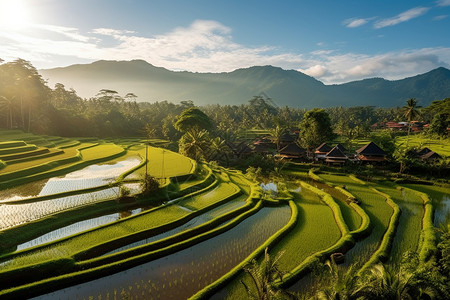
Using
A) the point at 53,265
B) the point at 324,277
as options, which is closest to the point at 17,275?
the point at 53,265

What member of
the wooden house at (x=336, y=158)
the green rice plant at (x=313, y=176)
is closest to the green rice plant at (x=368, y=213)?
the green rice plant at (x=313, y=176)

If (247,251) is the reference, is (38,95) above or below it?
above

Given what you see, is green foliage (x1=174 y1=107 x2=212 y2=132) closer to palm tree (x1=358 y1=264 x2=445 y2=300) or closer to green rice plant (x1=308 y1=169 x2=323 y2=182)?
green rice plant (x1=308 y1=169 x2=323 y2=182)

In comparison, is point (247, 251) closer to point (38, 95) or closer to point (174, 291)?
point (174, 291)

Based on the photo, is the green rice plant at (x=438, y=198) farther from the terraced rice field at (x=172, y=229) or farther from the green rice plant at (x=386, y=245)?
the green rice plant at (x=386, y=245)

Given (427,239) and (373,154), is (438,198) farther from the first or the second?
(427,239)

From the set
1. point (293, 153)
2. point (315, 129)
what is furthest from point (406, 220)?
point (315, 129)

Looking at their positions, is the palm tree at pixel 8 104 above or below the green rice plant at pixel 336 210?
above
